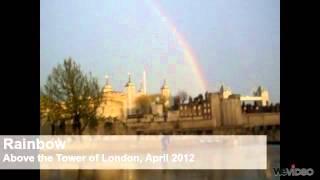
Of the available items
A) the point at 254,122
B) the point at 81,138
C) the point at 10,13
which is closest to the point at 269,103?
the point at 254,122

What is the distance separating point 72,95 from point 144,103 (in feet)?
1.91

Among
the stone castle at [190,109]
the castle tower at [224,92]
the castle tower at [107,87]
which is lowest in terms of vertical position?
the stone castle at [190,109]

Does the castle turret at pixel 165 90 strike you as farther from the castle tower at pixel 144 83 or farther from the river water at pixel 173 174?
the river water at pixel 173 174

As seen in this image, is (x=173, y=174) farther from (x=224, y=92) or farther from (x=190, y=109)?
(x=224, y=92)

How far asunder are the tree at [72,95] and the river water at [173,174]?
1.15 ft

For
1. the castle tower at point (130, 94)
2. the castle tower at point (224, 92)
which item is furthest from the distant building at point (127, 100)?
the castle tower at point (224, 92)

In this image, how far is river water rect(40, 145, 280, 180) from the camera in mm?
3049

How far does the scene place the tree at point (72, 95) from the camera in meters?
3.02

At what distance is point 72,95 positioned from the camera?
10.1 ft

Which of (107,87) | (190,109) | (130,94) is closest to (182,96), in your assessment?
(190,109)

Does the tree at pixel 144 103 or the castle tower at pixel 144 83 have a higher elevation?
the castle tower at pixel 144 83

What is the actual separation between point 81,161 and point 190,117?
0.92 metres

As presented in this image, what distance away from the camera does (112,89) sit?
9.93 ft
